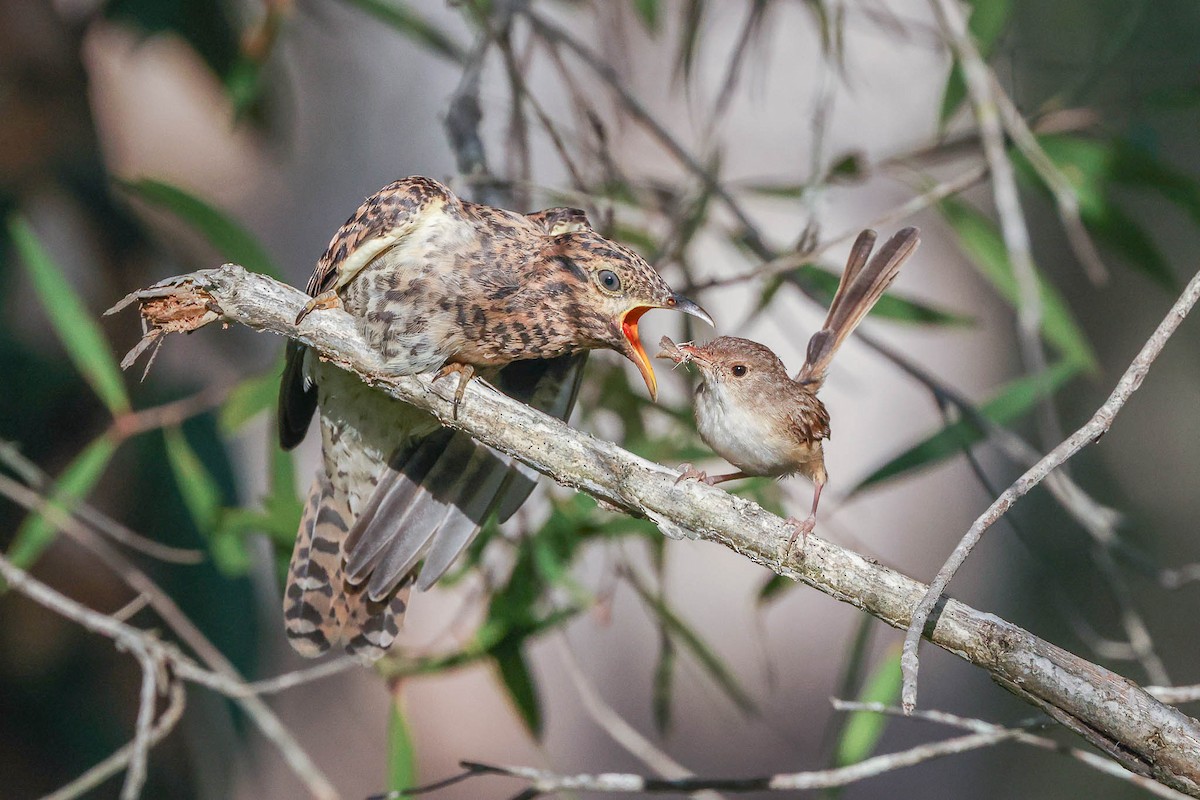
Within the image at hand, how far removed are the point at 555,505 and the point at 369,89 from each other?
3.83 m

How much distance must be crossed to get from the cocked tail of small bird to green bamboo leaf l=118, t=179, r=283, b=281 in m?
1.26

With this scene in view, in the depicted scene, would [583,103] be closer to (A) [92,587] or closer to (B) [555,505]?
(B) [555,505]

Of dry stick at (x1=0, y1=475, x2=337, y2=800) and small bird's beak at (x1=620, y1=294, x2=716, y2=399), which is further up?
small bird's beak at (x1=620, y1=294, x2=716, y2=399)

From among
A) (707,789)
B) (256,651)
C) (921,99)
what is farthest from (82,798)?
(921,99)

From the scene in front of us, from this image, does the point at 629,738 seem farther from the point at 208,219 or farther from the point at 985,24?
the point at 985,24

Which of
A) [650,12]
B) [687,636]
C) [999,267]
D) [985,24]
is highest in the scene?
[985,24]

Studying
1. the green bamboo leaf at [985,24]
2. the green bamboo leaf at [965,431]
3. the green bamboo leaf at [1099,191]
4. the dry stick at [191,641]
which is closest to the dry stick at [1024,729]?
the green bamboo leaf at [965,431]

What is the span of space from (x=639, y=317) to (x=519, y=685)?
3.70ft

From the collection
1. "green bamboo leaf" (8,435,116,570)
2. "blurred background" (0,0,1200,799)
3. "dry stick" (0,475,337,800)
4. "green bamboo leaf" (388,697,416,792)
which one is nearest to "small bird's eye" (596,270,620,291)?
"blurred background" (0,0,1200,799)

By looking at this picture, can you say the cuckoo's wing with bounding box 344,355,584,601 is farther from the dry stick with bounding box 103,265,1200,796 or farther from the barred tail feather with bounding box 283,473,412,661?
the dry stick with bounding box 103,265,1200,796

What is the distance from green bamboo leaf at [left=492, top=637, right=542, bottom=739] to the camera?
2.55 metres

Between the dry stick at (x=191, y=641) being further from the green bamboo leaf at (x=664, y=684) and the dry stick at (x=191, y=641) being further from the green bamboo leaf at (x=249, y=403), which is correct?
the green bamboo leaf at (x=664, y=684)

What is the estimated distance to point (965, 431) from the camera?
2525mm

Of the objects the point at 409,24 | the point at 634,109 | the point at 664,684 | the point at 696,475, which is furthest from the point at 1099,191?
the point at 409,24
